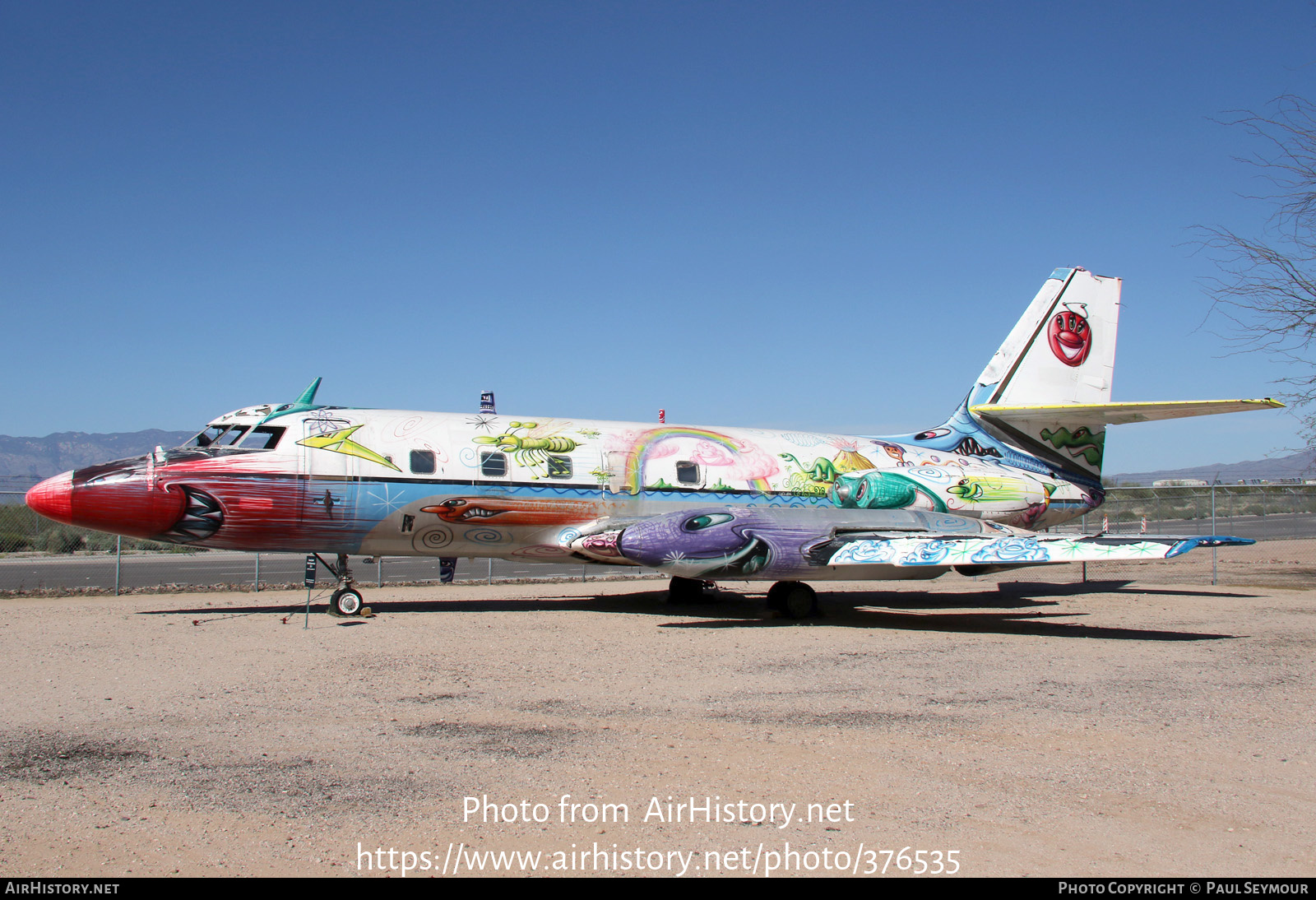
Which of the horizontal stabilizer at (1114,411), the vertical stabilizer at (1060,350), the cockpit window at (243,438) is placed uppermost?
the vertical stabilizer at (1060,350)

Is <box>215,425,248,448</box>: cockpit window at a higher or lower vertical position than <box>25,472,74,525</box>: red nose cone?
higher

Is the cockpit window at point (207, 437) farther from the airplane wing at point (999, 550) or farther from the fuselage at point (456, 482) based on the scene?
the airplane wing at point (999, 550)

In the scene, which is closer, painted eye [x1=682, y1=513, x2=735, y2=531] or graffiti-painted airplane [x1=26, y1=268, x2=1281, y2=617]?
graffiti-painted airplane [x1=26, y1=268, x2=1281, y2=617]

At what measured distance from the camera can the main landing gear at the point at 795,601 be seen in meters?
14.9

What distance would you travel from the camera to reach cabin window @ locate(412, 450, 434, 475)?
14273 mm

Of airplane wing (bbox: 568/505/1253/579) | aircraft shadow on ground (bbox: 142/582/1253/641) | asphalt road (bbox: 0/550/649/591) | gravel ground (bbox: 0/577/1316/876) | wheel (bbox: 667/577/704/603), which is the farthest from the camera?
asphalt road (bbox: 0/550/649/591)

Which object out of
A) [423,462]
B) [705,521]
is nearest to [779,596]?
[705,521]

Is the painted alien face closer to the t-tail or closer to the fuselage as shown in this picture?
the fuselage

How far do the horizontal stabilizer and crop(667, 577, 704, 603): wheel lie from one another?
6.71 meters

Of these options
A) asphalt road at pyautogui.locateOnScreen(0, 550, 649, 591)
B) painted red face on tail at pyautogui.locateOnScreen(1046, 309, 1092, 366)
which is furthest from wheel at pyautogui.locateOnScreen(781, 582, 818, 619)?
painted red face on tail at pyautogui.locateOnScreen(1046, 309, 1092, 366)

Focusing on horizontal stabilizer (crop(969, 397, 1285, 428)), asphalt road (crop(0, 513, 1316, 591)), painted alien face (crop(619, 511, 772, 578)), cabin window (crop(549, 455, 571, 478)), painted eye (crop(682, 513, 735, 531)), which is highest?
horizontal stabilizer (crop(969, 397, 1285, 428))

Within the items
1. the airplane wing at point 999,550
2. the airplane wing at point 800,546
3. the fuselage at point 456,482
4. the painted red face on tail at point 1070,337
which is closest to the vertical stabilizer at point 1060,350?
the painted red face on tail at point 1070,337

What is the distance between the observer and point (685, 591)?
17.5 meters

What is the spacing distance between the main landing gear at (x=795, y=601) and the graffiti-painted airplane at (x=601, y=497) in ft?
0.09
